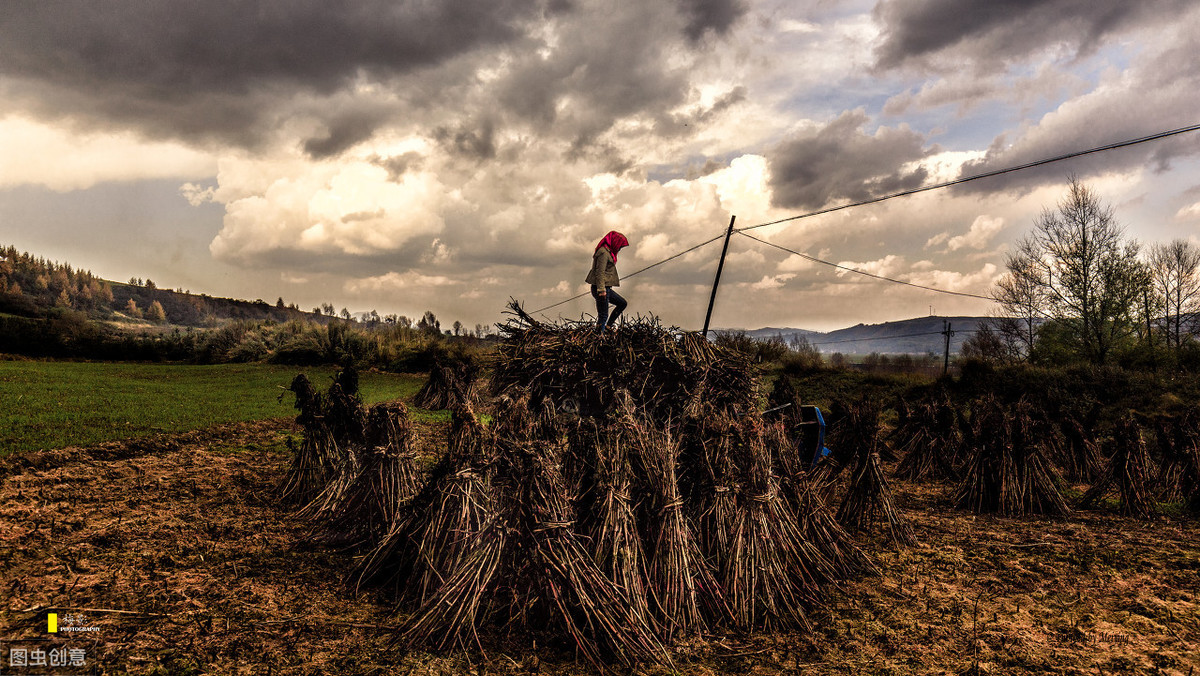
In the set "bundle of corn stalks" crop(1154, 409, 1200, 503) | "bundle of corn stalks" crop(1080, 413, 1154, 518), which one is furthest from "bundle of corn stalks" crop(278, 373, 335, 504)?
"bundle of corn stalks" crop(1154, 409, 1200, 503)

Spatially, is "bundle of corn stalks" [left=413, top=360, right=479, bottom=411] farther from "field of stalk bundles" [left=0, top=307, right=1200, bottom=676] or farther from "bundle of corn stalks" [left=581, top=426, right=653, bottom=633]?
"bundle of corn stalks" [left=581, top=426, right=653, bottom=633]

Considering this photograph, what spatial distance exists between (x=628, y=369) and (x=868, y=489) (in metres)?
3.18

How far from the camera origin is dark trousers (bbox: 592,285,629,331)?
7.38 metres

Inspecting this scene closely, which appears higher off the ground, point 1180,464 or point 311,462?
point 311,462

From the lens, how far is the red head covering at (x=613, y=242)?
788 centimetres

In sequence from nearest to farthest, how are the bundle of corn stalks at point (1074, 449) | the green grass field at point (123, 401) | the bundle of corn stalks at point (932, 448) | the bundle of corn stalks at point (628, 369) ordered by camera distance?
1. the bundle of corn stalks at point (628, 369)
2. the green grass field at point (123, 401)
3. the bundle of corn stalks at point (1074, 449)
4. the bundle of corn stalks at point (932, 448)

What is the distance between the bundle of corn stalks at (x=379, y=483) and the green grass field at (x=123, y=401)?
5.19 m

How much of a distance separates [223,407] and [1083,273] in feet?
137

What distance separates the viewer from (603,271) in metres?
7.70

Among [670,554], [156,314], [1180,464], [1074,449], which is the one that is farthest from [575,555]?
[156,314]

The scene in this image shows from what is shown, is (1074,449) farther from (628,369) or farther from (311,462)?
(311,462)

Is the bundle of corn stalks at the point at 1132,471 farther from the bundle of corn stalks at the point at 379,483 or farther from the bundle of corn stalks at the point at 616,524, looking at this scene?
the bundle of corn stalks at the point at 379,483

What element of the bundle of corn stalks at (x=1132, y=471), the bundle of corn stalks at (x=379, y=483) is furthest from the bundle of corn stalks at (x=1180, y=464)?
the bundle of corn stalks at (x=379, y=483)

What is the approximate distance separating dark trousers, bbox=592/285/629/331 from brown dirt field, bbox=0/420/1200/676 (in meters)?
3.87
